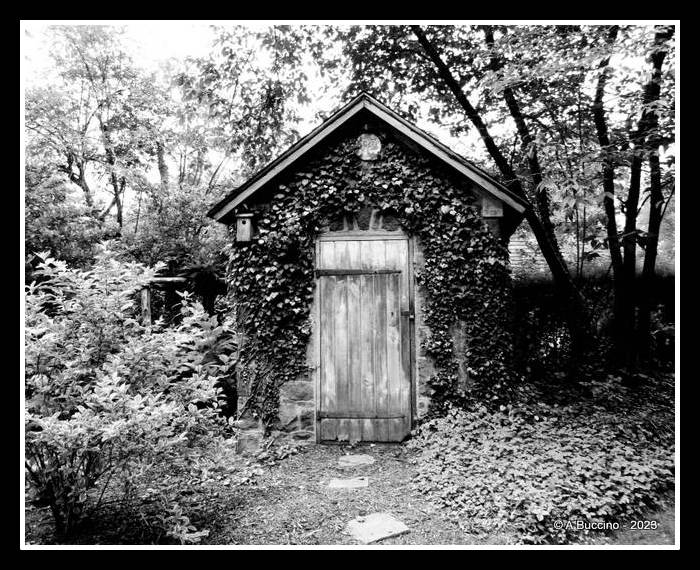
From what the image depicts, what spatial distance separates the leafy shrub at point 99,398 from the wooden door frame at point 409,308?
6.44 ft

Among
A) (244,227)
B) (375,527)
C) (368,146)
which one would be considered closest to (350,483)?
(375,527)

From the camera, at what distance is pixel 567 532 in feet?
11.2

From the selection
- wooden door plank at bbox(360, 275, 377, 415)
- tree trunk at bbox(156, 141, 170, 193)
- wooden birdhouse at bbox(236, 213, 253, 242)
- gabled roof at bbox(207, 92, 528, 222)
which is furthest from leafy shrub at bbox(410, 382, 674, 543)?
tree trunk at bbox(156, 141, 170, 193)

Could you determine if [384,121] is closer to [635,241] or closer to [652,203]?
[652,203]

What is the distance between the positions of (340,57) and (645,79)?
5.62 m

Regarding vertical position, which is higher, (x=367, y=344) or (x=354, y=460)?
(x=367, y=344)

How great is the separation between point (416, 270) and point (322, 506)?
9.68 feet

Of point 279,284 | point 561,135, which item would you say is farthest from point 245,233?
point 561,135

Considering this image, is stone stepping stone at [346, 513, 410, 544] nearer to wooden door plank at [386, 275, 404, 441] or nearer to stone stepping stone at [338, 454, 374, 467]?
stone stepping stone at [338, 454, 374, 467]

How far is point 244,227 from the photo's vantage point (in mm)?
5719

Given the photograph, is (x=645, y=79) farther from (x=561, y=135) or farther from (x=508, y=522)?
(x=508, y=522)

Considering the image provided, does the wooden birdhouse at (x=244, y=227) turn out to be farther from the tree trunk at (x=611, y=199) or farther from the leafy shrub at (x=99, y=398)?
the tree trunk at (x=611, y=199)

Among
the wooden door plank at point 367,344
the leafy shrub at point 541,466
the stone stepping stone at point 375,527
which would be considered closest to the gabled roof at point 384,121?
the wooden door plank at point 367,344

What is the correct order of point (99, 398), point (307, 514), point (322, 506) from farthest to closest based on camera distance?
point (322, 506), point (307, 514), point (99, 398)
